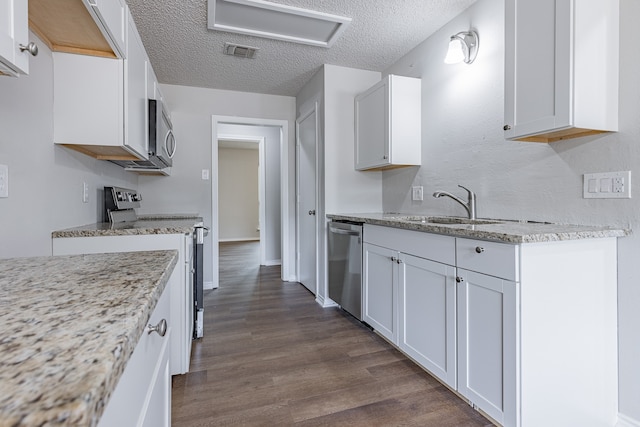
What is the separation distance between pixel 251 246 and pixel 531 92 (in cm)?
623

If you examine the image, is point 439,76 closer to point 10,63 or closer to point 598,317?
point 598,317

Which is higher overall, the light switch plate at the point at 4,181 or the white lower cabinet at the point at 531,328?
the light switch plate at the point at 4,181

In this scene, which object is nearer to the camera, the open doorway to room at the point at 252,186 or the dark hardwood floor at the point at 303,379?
the dark hardwood floor at the point at 303,379

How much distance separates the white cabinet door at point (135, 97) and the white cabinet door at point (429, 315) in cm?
165

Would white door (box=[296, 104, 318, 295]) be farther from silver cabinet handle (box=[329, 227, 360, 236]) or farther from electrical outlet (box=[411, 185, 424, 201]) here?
electrical outlet (box=[411, 185, 424, 201])

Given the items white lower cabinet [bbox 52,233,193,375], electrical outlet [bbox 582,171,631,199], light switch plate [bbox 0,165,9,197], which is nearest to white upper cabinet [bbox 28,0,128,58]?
light switch plate [bbox 0,165,9,197]

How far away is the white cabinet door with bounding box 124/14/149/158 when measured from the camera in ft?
5.42

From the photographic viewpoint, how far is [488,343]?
4.54 ft

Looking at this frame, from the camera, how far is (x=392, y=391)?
1728mm

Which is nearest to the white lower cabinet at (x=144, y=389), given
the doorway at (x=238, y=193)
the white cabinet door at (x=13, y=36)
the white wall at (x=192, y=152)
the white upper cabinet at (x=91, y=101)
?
the white cabinet door at (x=13, y=36)

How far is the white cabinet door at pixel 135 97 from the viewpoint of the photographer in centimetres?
165

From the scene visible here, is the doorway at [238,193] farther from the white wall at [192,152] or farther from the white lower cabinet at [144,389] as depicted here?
the white lower cabinet at [144,389]

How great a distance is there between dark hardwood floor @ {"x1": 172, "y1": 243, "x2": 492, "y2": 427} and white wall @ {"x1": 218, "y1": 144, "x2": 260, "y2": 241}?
5.24 metres

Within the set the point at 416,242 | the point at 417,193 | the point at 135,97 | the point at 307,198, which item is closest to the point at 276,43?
the point at 135,97
